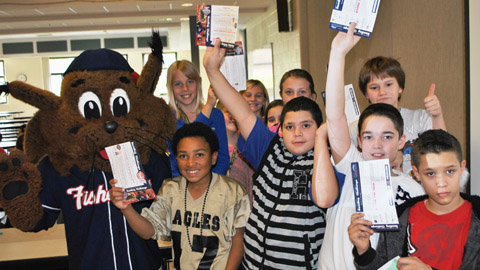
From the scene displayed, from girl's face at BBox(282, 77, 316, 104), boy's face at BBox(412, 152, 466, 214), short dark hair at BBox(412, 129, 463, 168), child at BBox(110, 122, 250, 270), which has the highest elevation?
girl's face at BBox(282, 77, 316, 104)

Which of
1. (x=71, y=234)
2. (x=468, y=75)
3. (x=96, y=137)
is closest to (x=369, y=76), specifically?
(x=468, y=75)

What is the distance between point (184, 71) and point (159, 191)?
1038 mm

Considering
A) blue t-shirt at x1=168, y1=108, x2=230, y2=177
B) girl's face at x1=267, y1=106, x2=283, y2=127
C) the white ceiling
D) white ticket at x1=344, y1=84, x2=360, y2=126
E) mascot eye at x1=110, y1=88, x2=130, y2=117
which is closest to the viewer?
mascot eye at x1=110, y1=88, x2=130, y2=117

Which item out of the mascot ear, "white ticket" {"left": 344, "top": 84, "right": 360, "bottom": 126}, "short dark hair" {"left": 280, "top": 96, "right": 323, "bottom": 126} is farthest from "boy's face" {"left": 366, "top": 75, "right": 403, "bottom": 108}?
the mascot ear

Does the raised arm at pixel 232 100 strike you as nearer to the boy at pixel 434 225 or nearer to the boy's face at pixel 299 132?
the boy's face at pixel 299 132

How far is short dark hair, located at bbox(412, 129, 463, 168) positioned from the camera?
5.18ft

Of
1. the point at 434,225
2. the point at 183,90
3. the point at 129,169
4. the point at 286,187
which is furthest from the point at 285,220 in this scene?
the point at 183,90

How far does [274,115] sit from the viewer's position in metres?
3.25

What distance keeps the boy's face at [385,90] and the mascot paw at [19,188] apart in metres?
1.66

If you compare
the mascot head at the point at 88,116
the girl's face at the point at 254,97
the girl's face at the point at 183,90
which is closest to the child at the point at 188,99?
the girl's face at the point at 183,90

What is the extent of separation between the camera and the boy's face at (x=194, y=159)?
2.16 metres

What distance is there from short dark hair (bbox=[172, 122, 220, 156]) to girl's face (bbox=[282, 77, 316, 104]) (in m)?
0.70

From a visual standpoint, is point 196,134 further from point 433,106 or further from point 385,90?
point 433,106

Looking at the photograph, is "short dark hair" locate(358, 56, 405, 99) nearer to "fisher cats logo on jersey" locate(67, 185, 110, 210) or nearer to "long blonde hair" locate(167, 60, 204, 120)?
"long blonde hair" locate(167, 60, 204, 120)
